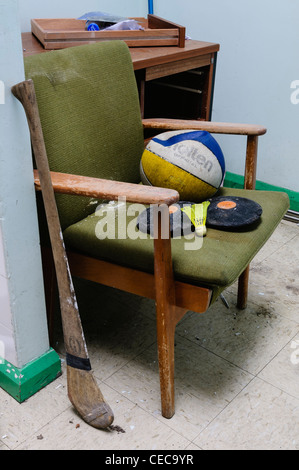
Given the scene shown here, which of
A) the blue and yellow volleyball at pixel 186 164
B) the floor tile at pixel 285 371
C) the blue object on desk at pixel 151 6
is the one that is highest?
the blue object on desk at pixel 151 6

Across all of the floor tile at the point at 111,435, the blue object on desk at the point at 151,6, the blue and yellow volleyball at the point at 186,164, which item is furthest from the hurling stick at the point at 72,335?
the blue object on desk at the point at 151,6

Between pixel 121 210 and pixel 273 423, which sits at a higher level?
pixel 121 210

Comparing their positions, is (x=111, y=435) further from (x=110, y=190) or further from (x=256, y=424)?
(x=110, y=190)

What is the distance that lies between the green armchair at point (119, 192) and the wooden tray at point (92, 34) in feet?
0.73

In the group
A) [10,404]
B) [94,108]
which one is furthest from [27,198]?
[10,404]

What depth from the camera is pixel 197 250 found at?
132 centimetres

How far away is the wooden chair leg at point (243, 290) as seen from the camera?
1.85 meters

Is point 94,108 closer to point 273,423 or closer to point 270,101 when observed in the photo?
point 273,423

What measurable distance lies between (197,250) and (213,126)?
569 millimetres

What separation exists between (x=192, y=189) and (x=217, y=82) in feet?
4.74

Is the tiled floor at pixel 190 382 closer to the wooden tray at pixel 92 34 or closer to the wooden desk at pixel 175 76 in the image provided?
the wooden desk at pixel 175 76

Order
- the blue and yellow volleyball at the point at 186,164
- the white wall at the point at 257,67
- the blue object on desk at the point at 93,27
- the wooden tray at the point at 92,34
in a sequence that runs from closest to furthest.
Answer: the blue and yellow volleyball at the point at 186,164
the wooden tray at the point at 92,34
the blue object on desk at the point at 93,27
the white wall at the point at 257,67

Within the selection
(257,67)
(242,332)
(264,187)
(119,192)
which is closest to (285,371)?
(242,332)
